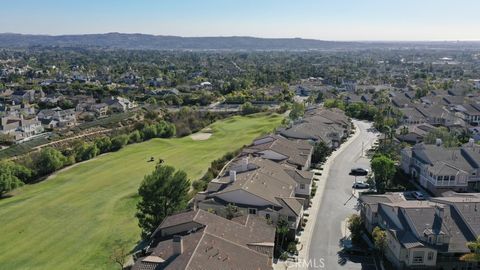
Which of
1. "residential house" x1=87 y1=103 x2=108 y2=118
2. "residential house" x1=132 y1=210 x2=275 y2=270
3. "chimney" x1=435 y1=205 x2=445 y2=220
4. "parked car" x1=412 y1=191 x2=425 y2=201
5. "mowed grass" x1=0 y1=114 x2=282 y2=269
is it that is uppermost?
"chimney" x1=435 y1=205 x2=445 y2=220

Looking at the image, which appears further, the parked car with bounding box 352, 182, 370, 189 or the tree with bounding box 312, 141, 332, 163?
the tree with bounding box 312, 141, 332, 163

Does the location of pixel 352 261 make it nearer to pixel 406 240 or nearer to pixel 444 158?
pixel 406 240

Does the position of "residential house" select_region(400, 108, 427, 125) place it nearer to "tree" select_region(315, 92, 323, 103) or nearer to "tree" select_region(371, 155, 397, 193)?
"tree" select_region(315, 92, 323, 103)

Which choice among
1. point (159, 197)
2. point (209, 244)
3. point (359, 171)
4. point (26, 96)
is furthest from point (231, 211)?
point (26, 96)

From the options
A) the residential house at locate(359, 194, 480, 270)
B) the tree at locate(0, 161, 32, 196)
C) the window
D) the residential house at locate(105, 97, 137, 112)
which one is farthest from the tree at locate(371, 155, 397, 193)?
the residential house at locate(105, 97, 137, 112)

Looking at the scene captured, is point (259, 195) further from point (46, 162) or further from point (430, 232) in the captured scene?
point (46, 162)

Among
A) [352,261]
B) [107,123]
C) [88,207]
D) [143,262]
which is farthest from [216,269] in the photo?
[107,123]

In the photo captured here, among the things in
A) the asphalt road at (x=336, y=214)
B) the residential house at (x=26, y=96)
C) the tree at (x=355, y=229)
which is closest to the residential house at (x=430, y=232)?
the tree at (x=355, y=229)
